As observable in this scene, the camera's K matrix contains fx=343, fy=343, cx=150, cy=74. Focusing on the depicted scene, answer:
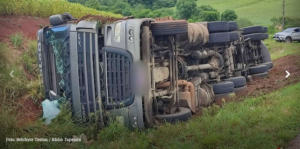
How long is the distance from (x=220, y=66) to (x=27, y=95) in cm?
396

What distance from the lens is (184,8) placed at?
27.8 ft

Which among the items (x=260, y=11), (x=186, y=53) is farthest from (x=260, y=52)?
(x=186, y=53)

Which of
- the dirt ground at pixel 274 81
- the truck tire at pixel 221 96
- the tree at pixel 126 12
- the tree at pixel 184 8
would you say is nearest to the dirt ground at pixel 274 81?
the dirt ground at pixel 274 81

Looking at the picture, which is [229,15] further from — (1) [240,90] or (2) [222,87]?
(2) [222,87]

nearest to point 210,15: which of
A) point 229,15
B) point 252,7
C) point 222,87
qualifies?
point 229,15

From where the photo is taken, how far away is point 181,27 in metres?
5.12

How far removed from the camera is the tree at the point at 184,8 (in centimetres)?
843

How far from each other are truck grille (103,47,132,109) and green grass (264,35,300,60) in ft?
28.1

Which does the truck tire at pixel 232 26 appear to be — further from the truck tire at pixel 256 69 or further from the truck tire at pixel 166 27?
the truck tire at pixel 166 27

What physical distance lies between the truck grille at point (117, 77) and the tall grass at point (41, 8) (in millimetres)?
3780

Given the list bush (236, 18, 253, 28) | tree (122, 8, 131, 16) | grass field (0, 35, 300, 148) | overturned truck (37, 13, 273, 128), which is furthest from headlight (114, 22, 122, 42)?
bush (236, 18, 253, 28)

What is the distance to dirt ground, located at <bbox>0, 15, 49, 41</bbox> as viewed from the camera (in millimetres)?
8060

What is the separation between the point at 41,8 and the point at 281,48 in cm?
934

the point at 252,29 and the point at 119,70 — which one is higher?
the point at 252,29
